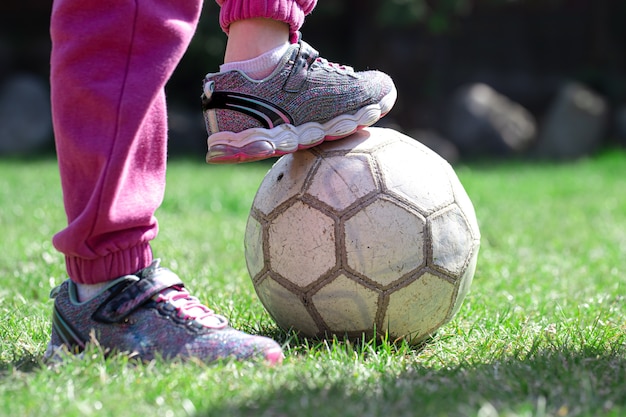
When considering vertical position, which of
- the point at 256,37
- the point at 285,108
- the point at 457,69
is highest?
the point at 256,37

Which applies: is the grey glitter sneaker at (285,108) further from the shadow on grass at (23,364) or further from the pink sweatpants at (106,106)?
the shadow on grass at (23,364)

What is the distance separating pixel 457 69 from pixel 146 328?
1391 cm

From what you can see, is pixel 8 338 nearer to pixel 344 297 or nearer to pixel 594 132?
pixel 344 297

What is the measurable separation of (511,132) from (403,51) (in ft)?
7.91

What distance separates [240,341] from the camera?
93.4 inches

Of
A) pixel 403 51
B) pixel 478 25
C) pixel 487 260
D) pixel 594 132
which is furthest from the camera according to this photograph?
pixel 478 25

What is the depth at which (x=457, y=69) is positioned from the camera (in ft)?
50.9

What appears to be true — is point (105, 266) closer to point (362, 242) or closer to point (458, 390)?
point (362, 242)

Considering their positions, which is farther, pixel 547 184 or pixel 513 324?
pixel 547 184

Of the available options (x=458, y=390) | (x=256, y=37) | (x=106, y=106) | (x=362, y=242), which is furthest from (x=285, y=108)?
(x=458, y=390)

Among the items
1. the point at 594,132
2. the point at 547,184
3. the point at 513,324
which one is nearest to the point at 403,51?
the point at 594,132

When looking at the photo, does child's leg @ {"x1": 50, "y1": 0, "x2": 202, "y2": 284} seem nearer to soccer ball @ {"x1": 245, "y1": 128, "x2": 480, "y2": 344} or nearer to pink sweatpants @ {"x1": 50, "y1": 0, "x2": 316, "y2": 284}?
pink sweatpants @ {"x1": 50, "y1": 0, "x2": 316, "y2": 284}

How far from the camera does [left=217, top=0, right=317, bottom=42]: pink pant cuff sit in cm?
256

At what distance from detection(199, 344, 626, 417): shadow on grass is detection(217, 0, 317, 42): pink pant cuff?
1127 mm
